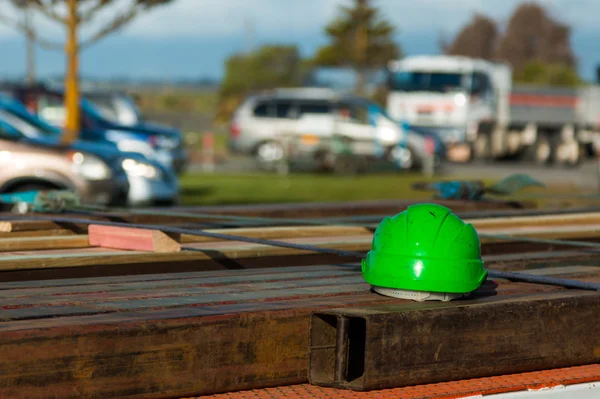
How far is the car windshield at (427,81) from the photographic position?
3353 cm

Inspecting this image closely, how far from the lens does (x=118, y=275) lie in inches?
186

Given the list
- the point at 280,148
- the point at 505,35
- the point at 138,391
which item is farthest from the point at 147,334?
the point at 505,35

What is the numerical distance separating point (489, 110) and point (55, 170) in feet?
A: 75.5

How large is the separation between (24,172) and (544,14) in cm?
7186

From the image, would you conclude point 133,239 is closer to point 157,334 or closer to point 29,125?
point 157,334

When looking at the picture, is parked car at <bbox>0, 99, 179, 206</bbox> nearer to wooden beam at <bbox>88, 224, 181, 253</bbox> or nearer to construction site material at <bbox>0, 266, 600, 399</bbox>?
wooden beam at <bbox>88, 224, 181, 253</bbox>

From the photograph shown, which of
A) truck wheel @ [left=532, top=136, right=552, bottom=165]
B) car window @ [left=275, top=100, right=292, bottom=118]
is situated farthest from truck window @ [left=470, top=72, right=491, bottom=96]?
car window @ [left=275, top=100, right=292, bottom=118]

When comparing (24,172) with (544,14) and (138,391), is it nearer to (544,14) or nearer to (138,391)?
(138,391)

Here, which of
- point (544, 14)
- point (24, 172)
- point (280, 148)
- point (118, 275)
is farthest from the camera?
point (544, 14)

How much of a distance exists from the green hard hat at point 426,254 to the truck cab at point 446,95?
1156 inches

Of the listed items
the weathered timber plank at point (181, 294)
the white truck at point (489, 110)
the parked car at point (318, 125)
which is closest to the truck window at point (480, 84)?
the white truck at point (489, 110)

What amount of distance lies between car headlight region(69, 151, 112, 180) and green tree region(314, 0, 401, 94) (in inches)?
1872

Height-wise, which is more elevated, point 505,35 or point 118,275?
point 505,35

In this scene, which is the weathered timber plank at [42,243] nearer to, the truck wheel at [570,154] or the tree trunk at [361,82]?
the truck wheel at [570,154]
